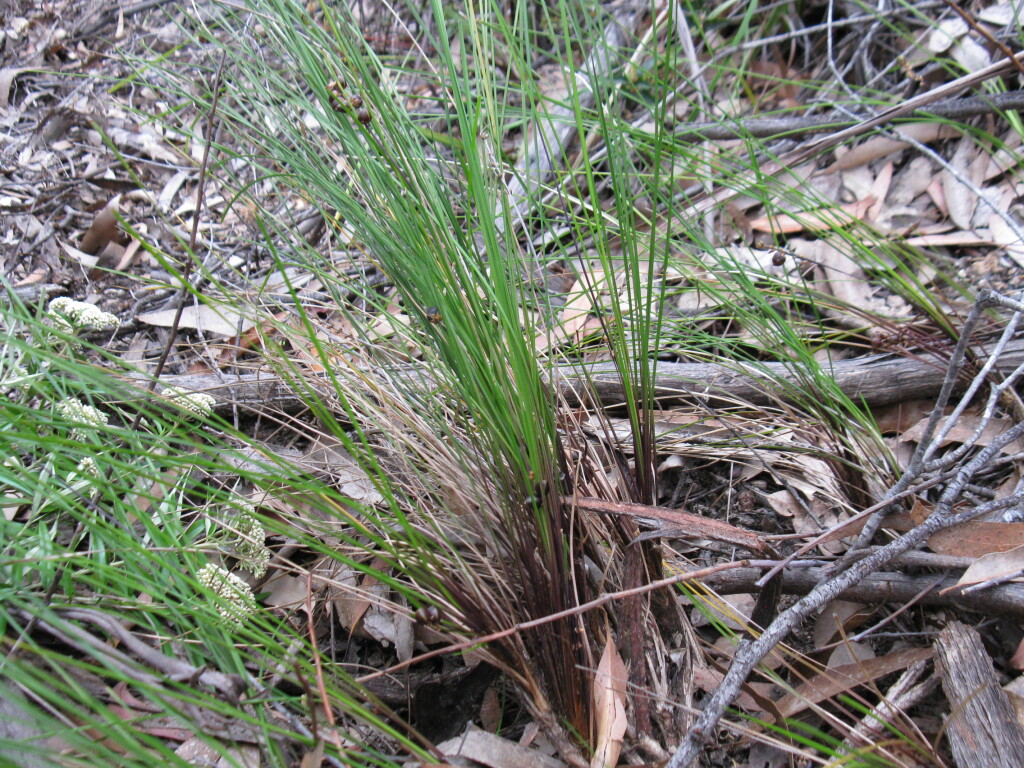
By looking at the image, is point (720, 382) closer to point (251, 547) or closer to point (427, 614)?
point (427, 614)

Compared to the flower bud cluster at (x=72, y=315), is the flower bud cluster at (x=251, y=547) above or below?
below

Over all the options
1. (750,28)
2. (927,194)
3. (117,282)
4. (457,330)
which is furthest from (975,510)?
(117,282)

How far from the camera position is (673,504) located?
1.54 meters

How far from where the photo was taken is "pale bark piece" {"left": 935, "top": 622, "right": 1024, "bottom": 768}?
0.99 meters

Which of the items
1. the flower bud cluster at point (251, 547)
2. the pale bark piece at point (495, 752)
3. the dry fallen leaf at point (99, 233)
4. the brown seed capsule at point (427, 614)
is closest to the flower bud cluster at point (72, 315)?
the flower bud cluster at point (251, 547)

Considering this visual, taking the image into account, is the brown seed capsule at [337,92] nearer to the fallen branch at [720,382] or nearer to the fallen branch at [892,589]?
the fallen branch at [720,382]

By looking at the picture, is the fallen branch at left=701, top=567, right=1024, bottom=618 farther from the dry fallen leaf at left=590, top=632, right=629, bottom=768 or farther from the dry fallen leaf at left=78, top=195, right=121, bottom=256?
the dry fallen leaf at left=78, top=195, right=121, bottom=256

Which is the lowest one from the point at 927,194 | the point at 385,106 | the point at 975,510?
the point at 975,510

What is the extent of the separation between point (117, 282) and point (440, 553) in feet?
5.59

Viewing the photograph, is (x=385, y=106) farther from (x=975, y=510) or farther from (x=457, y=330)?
(x=975, y=510)

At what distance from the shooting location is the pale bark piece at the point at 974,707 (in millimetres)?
990

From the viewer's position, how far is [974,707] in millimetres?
1049

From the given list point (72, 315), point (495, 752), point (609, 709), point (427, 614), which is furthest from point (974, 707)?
point (72, 315)

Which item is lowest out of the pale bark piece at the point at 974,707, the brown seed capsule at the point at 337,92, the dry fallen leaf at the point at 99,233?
the pale bark piece at the point at 974,707
